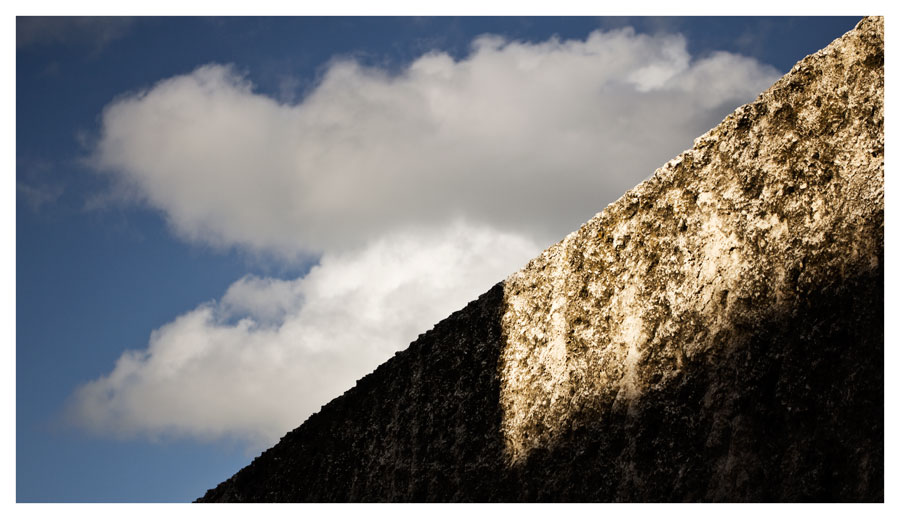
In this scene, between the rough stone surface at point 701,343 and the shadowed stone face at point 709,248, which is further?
the shadowed stone face at point 709,248

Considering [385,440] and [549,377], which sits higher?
[549,377]

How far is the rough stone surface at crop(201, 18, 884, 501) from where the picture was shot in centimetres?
343

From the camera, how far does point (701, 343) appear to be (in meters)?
3.95

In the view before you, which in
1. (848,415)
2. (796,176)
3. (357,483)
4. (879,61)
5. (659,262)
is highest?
(879,61)

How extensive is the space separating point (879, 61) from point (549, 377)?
2394 millimetres

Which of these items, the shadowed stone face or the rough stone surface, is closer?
the rough stone surface

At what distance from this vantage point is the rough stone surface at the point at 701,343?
11.3 feet

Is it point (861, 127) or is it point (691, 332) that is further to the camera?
point (691, 332)

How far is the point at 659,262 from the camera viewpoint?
4297 mm

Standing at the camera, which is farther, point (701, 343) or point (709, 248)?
point (709, 248)

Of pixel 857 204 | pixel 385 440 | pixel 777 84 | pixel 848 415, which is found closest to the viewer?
pixel 848 415

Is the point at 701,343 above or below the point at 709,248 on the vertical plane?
below

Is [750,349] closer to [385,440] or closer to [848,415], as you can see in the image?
[848,415]
